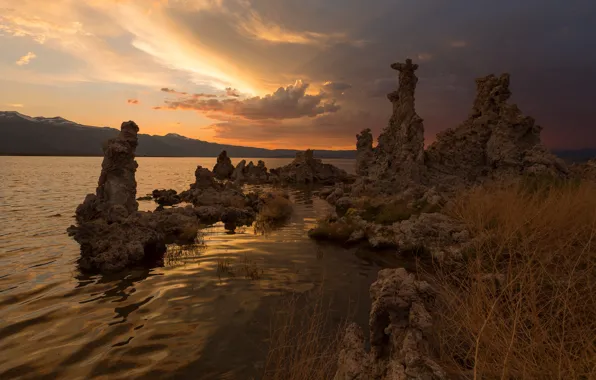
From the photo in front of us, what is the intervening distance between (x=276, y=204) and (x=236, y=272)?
1266 cm

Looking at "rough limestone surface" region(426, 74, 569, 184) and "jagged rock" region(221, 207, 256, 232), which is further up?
"rough limestone surface" region(426, 74, 569, 184)

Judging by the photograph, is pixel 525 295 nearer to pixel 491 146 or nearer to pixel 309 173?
pixel 491 146

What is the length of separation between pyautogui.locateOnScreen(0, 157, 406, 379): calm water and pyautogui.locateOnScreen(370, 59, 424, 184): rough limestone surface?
→ 1575 centimetres

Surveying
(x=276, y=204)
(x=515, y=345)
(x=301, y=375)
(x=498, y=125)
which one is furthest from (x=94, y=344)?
(x=498, y=125)

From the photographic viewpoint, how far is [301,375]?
4.64m

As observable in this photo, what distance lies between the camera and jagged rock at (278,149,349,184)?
2522 inches

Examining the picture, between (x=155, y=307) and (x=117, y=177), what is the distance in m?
12.0

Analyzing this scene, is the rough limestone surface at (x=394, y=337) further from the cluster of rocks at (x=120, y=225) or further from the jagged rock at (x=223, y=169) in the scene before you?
the jagged rock at (x=223, y=169)

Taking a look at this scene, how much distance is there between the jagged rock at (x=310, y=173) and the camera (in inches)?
2522

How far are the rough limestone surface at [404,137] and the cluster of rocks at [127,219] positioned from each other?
12.1m

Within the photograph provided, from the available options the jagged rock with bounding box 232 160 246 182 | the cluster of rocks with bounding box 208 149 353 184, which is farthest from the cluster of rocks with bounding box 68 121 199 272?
the jagged rock with bounding box 232 160 246 182

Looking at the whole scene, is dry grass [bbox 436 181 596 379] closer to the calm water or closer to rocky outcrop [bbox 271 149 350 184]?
the calm water

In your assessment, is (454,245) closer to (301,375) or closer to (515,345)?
(515,345)

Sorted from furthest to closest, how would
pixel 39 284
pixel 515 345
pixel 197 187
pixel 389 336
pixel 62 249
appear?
1. pixel 197 187
2. pixel 62 249
3. pixel 39 284
4. pixel 389 336
5. pixel 515 345
